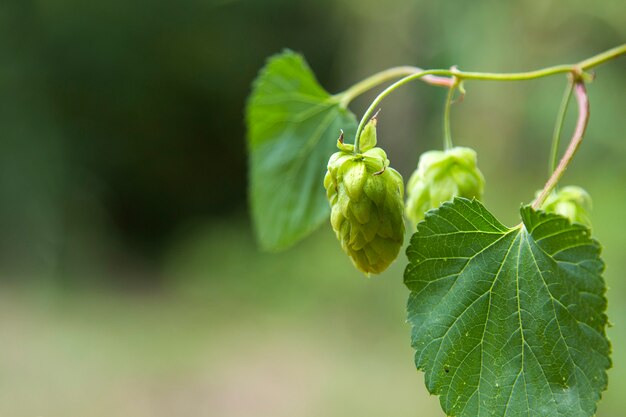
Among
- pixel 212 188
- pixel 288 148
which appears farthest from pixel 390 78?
pixel 212 188

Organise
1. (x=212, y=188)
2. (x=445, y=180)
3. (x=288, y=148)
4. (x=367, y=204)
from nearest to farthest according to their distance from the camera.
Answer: (x=367, y=204) < (x=445, y=180) < (x=288, y=148) < (x=212, y=188)

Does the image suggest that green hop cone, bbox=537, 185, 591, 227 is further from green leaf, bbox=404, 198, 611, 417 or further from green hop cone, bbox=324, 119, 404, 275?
green hop cone, bbox=324, 119, 404, 275

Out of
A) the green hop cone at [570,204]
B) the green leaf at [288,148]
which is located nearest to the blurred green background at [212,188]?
the green leaf at [288,148]

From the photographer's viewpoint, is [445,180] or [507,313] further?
[445,180]

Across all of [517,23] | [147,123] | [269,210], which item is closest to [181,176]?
[147,123]

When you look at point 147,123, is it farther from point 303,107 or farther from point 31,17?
point 303,107

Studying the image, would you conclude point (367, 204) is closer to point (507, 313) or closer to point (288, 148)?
point (507, 313)

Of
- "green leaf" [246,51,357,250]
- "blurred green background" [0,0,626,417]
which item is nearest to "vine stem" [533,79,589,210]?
"green leaf" [246,51,357,250]
